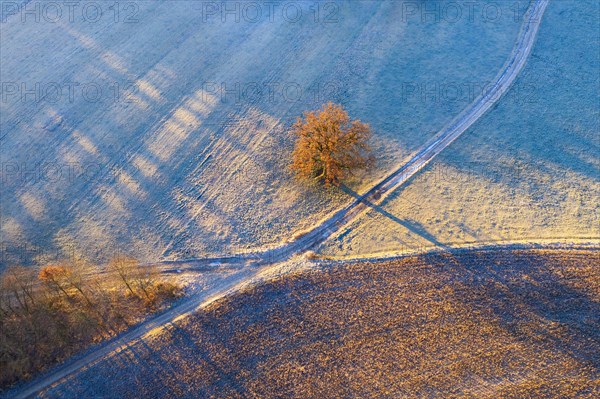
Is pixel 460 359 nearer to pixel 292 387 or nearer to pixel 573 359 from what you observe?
pixel 573 359

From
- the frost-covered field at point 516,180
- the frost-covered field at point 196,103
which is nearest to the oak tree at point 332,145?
the frost-covered field at point 196,103

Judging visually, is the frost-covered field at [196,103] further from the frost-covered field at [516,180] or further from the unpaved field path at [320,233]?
the frost-covered field at [516,180]

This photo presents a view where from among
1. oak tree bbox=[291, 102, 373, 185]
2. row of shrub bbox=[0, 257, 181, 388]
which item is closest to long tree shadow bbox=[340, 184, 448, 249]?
oak tree bbox=[291, 102, 373, 185]

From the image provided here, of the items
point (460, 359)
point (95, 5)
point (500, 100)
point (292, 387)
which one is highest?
point (95, 5)

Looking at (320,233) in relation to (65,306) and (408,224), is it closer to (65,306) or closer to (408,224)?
(408,224)

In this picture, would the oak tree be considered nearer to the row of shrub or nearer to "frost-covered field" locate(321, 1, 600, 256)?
"frost-covered field" locate(321, 1, 600, 256)

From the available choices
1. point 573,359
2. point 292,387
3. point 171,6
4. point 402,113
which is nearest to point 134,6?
point 171,6

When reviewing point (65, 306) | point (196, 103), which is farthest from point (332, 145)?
point (65, 306)
